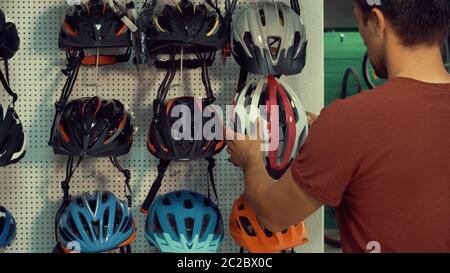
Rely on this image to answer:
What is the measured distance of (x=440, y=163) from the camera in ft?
3.81

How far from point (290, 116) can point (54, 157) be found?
0.95 m

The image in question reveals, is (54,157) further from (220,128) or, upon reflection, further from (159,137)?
(220,128)

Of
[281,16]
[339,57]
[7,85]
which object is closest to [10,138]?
[7,85]

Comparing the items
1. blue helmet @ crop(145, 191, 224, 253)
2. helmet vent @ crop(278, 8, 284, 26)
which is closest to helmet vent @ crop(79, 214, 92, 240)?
blue helmet @ crop(145, 191, 224, 253)

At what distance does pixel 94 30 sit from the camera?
1893 millimetres

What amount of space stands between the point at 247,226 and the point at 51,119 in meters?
0.87

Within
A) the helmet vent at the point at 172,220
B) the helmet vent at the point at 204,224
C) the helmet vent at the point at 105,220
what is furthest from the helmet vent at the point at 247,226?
the helmet vent at the point at 105,220

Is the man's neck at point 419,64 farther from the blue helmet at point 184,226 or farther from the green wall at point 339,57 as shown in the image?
the green wall at point 339,57

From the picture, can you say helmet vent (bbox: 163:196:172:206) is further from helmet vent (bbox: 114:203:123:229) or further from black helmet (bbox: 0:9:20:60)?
black helmet (bbox: 0:9:20:60)

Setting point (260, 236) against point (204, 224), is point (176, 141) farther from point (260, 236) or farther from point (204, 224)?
point (260, 236)

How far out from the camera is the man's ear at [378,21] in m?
1.22
